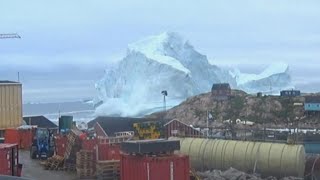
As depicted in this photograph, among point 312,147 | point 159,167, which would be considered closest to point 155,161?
point 159,167

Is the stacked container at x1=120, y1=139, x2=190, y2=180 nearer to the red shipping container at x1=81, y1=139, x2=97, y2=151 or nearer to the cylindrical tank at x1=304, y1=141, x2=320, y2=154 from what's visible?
the red shipping container at x1=81, y1=139, x2=97, y2=151

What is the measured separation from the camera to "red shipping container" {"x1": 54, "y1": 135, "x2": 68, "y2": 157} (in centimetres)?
2792

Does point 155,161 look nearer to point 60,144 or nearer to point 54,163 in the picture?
point 54,163

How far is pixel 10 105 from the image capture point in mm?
35531

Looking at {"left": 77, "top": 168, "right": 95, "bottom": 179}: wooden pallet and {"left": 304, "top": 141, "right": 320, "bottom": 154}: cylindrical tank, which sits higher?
{"left": 304, "top": 141, "right": 320, "bottom": 154}: cylindrical tank

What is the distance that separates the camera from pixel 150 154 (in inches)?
709

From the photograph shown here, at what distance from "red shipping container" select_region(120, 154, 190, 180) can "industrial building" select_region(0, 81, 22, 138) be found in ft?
62.2

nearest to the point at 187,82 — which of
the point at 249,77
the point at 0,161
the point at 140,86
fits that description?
the point at 140,86

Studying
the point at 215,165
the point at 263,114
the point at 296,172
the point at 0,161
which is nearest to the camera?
the point at 0,161

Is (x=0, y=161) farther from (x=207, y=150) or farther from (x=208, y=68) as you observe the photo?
(x=208, y=68)

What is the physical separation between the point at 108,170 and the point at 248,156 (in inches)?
228

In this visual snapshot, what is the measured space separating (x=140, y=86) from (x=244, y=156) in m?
56.9

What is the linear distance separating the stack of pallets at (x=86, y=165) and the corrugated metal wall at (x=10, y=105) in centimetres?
1288

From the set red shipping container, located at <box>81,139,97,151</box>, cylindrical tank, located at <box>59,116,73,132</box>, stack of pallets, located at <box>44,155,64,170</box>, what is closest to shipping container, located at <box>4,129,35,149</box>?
cylindrical tank, located at <box>59,116,73,132</box>
